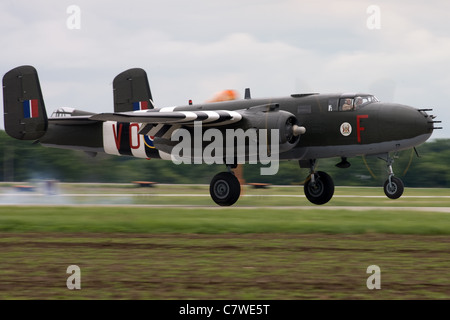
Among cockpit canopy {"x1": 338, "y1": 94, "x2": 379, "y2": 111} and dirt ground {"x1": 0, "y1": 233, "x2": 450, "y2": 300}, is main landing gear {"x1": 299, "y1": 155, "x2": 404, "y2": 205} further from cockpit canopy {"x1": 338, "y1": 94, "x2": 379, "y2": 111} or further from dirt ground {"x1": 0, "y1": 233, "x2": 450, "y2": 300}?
dirt ground {"x1": 0, "y1": 233, "x2": 450, "y2": 300}

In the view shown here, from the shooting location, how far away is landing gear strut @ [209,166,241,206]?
22.3m

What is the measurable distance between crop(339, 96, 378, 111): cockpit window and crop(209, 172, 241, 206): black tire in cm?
447

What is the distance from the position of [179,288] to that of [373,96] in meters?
14.6

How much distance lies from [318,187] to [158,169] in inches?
899

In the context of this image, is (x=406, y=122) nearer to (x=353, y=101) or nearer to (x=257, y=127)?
(x=353, y=101)

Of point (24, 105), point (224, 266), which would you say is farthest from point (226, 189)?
point (224, 266)

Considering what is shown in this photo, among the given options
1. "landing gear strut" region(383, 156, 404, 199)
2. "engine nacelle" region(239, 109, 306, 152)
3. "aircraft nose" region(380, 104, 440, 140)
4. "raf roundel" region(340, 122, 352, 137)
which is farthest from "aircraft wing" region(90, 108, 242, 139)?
"landing gear strut" region(383, 156, 404, 199)

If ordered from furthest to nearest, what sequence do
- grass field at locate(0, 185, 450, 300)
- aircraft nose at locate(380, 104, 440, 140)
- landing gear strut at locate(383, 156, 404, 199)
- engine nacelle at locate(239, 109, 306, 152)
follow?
landing gear strut at locate(383, 156, 404, 199)
engine nacelle at locate(239, 109, 306, 152)
aircraft nose at locate(380, 104, 440, 140)
grass field at locate(0, 185, 450, 300)

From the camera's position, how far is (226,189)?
73.5 feet

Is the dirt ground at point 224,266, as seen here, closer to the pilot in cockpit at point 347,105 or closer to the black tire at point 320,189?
the pilot in cockpit at point 347,105

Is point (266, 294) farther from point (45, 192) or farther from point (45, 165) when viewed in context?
point (45, 165)

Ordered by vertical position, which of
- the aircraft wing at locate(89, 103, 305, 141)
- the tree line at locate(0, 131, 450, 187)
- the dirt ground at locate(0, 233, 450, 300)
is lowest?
the dirt ground at locate(0, 233, 450, 300)

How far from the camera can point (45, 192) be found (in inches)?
1281

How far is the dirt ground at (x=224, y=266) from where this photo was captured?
8937 millimetres
